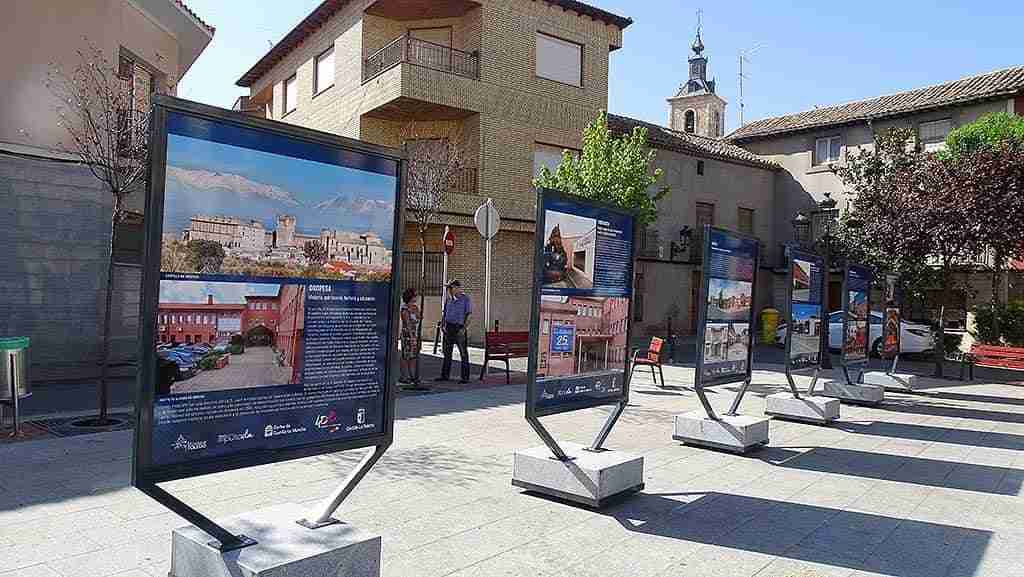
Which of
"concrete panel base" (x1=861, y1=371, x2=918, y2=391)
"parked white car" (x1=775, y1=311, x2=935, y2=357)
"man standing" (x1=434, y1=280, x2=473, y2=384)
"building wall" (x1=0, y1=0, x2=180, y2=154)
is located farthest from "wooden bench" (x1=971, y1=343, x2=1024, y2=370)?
"building wall" (x1=0, y1=0, x2=180, y2=154)

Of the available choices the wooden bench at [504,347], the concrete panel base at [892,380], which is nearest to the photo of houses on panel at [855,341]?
the concrete panel base at [892,380]

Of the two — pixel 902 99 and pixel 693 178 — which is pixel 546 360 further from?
pixel 902 99

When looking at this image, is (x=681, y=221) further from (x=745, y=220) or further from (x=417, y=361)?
(x=417, y=361)

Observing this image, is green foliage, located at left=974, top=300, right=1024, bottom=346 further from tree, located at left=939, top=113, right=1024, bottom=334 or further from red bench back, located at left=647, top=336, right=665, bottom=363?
red bench back, located at left=647, top=336, right=665, bottom=363

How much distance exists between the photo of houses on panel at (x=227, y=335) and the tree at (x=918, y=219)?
53.2 feet

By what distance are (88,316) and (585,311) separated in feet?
31.9

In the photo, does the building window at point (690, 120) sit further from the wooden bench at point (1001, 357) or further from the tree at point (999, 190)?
the wooden bench at point (1001, 357)

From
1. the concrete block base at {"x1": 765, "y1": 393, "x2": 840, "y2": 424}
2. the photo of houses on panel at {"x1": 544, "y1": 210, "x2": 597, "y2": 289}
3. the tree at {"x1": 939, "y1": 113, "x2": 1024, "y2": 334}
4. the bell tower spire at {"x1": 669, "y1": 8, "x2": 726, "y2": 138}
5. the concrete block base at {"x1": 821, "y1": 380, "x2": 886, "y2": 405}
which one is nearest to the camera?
the photo of houses on panel at {"x1": 544, "y1": 210, "x2": 597, "y2": 289}

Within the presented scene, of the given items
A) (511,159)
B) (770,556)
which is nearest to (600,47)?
(511,159)

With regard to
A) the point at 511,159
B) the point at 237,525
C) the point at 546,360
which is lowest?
the point at 237,525

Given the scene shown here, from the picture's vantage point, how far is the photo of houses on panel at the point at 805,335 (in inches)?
380

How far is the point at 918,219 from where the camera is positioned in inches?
642

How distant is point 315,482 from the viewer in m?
6.10

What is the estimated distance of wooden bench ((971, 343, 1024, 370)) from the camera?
14477mm
